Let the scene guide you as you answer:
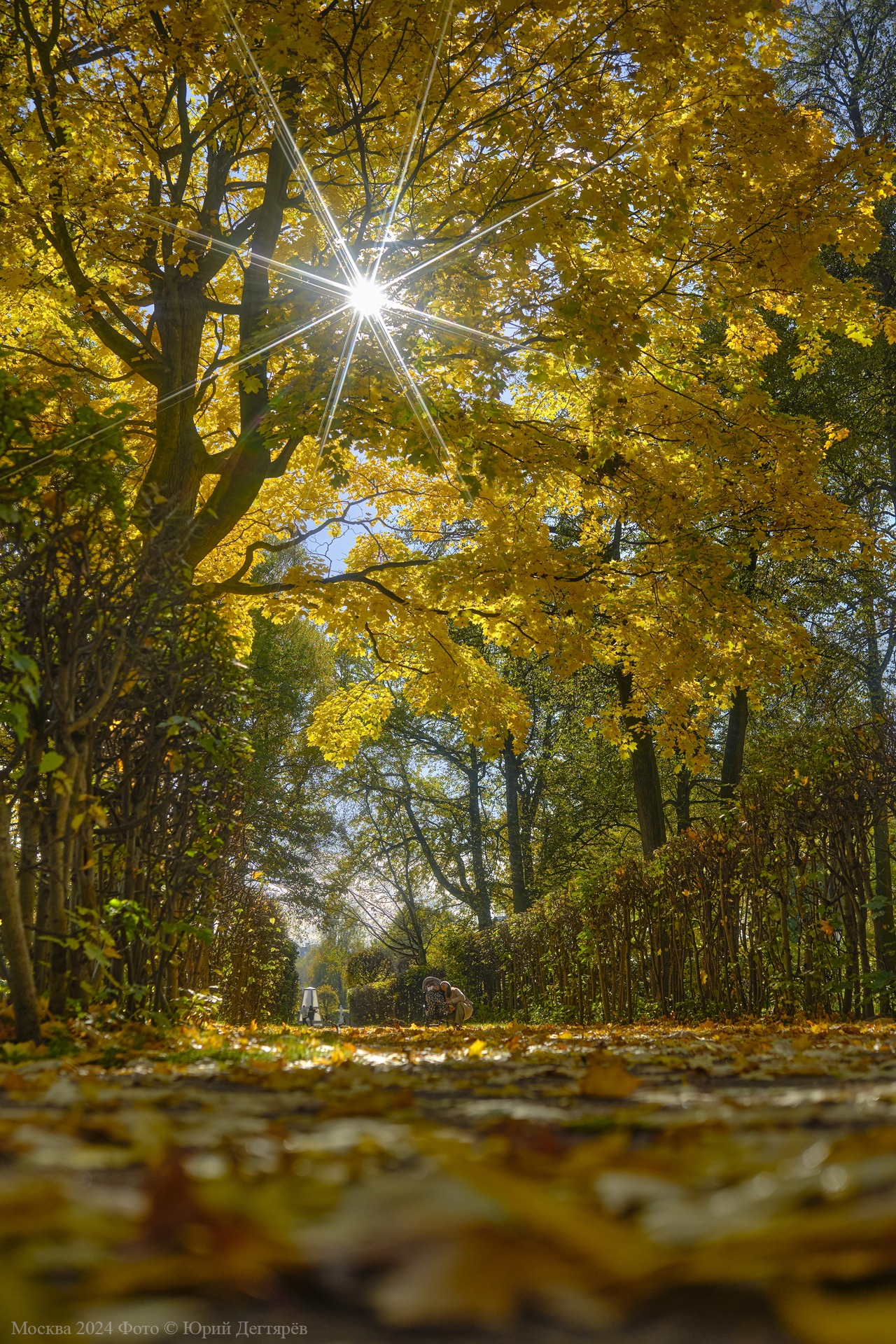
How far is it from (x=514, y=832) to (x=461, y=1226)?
21826 millimetres

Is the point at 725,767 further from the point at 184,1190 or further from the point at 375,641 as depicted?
the point at 184,1190

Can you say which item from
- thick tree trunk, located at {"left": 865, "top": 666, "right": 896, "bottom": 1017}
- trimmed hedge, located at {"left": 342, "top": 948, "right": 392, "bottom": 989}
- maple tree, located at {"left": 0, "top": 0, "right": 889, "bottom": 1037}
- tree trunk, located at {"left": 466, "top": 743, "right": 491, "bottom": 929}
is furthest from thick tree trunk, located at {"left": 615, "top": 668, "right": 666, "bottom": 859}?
trimmed hedge, located at {"left": 342, "top": 948, "right": 392, "bottom": 989}

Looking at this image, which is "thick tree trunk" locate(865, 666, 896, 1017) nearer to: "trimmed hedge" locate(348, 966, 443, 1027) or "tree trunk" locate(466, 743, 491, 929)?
"trimmed hedge" locate(348, 966, 443, 1027)

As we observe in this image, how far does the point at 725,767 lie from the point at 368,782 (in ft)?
44.5

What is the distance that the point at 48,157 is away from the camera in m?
7.18

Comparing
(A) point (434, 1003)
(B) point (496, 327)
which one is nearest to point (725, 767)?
(A) point (434, 1003)

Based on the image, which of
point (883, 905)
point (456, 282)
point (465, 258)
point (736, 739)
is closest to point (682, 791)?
point (736, 739)

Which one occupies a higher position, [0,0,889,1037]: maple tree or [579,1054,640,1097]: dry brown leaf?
[0,0,889,1037]: maple tree

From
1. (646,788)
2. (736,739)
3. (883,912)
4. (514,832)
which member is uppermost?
(736,739)

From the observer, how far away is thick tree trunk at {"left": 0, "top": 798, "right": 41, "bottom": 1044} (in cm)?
318

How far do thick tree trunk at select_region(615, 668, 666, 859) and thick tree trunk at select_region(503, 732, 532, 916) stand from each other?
7276 millimetres

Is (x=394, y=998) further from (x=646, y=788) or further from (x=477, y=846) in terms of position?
(x=646, y=788)

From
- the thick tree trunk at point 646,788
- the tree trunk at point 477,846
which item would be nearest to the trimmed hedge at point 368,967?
the tree trunk at point 477,846

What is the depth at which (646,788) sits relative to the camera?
13664 mm
